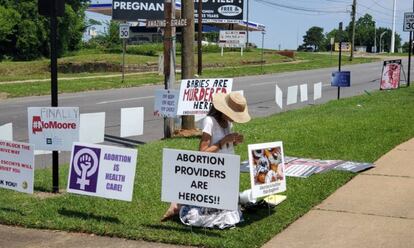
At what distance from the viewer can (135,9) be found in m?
53.4

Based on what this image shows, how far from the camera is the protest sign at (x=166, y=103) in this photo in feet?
40.5

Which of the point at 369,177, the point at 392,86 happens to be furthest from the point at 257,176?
the point at 392,86

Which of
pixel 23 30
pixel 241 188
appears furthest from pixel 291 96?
A: pixel 23 30

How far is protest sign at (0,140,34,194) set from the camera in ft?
22.3

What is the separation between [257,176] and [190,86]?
19.3 feet

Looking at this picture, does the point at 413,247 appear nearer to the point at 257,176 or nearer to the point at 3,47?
the point at 257,176

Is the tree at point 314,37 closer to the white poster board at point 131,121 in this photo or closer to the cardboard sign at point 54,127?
the white poster board at point 131,121

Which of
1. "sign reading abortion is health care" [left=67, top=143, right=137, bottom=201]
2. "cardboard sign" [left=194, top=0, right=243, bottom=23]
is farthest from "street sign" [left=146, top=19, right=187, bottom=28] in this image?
"cardboard sign" [left=194, top=0, right=243, bottom=23]

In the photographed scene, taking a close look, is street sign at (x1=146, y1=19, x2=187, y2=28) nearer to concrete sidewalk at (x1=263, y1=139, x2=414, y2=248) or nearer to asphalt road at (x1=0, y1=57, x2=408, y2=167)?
asphalt road at (x1=0, y1=57, x2=408, y2=167)

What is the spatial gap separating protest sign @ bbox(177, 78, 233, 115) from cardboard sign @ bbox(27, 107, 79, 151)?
14.5 feet

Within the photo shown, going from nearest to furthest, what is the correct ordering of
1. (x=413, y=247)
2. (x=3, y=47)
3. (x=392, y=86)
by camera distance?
(x=413, y=247) → (x=392, y=86) → (x=3, y=47)

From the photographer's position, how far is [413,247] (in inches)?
211

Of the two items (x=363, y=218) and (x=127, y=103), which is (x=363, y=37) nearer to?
(x=127, y=103)

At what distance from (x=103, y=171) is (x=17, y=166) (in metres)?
1.24
